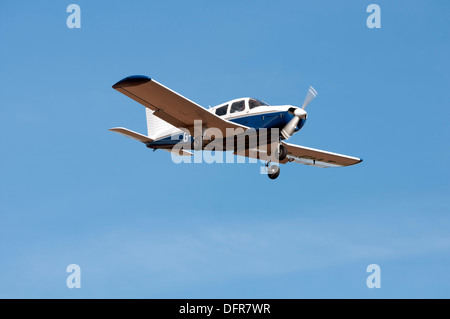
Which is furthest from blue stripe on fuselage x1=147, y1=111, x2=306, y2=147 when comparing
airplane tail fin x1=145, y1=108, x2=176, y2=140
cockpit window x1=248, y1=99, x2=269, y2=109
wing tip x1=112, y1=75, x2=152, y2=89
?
wing tip x1=112, y1=75, x2=152, y2=89

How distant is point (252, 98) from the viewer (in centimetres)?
2798

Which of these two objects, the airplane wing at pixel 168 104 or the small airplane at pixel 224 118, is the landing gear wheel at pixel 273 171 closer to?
the small airplane at pixel 224 118

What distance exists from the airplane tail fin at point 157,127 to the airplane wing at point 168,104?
274cm

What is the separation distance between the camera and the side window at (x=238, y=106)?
2788 centimetres

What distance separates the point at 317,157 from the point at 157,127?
7.85 metres

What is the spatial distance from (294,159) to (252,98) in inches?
221

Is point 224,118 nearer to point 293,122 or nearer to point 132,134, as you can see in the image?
point 293,122

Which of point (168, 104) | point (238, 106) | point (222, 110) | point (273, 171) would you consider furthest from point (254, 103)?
point (168, 104)

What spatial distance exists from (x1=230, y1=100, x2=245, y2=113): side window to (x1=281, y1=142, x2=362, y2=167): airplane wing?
4268 mm

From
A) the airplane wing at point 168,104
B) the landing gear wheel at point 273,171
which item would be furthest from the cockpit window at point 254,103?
the landing gear wheel at point 273,171

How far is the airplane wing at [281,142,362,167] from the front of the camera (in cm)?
3159

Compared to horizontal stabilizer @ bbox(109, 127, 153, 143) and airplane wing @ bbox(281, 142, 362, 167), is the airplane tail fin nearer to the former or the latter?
horizontal stabilizer @ bbox(109, 127, 153, 143)
